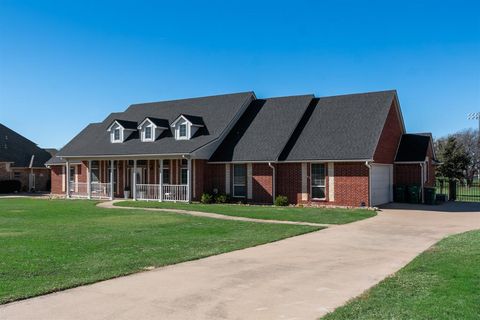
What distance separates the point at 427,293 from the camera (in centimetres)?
696

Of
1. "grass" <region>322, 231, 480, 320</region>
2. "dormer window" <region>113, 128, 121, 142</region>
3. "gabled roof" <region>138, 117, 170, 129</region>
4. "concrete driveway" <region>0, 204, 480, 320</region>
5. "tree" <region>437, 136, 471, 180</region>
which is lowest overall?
"concrete driveway" <region>0, 204, 480, 320</region>

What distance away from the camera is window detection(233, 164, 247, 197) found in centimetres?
2783

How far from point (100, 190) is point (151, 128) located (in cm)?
607

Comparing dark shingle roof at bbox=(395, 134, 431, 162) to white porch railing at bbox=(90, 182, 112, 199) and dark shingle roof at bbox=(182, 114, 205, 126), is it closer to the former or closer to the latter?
dark shingle roof at bbox=(182, 114, 205, 126)

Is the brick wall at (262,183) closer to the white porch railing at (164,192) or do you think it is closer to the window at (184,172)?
the white porch railing at (164,192)

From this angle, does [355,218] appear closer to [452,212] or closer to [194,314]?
→ [452,212]

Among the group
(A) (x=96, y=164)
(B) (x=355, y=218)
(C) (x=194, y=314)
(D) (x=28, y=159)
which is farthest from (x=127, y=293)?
(D) (x=28, y=159)

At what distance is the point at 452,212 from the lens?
22344 millimetres

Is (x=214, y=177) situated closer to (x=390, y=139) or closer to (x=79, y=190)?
(x=390, y=139)

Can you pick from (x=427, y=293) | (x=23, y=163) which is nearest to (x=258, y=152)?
(x=427, y=293)

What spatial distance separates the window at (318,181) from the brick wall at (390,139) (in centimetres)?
284

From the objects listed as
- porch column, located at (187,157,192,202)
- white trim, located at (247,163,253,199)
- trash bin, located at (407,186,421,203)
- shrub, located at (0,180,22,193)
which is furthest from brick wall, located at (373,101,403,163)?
shrub, located at (0,180,22,193)

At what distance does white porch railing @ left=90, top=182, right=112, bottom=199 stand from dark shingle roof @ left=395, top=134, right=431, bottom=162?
1950 centimetres

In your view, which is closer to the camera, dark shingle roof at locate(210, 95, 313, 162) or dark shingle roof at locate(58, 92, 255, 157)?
dark shingle roof at locate(210, 95, 313, 162)
